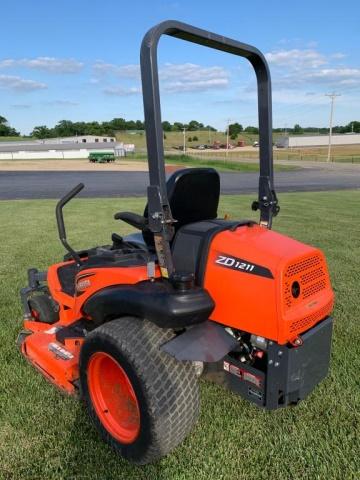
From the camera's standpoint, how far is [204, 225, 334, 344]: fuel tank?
80.3 inches

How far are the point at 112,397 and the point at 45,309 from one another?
1.08m

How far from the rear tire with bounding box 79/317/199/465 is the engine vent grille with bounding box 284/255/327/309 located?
0.59 metres

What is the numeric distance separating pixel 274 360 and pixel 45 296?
193 cm

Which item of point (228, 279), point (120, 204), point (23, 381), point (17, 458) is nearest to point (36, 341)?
point (23, 381)

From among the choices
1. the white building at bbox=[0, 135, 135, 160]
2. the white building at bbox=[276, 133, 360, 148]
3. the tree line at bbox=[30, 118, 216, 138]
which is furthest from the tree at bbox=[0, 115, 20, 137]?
the white building at bbox=[276, 133, 360, 148]

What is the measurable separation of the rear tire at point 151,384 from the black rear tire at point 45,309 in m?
1.08

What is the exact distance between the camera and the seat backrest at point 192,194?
8.02ft

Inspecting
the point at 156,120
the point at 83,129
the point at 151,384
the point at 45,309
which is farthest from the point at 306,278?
the point at 83,129

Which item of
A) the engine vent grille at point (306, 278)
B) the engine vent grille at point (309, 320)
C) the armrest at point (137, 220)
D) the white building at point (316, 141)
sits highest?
the armrest at point (137, 220)

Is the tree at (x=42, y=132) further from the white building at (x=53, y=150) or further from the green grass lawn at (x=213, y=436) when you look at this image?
the green grass lawn at (x=213, y=436)

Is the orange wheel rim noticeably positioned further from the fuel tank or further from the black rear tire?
the black rear tire

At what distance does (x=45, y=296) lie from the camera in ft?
11.1

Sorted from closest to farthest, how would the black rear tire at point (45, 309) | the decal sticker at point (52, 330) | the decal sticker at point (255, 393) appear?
the decal sticker at point (255, 393)
the decal sticker at point (52, 330)
the black rear tire at point (45, 309)

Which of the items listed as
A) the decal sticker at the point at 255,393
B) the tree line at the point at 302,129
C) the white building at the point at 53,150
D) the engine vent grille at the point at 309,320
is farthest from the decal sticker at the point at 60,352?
the tree line at the point at 302,129
